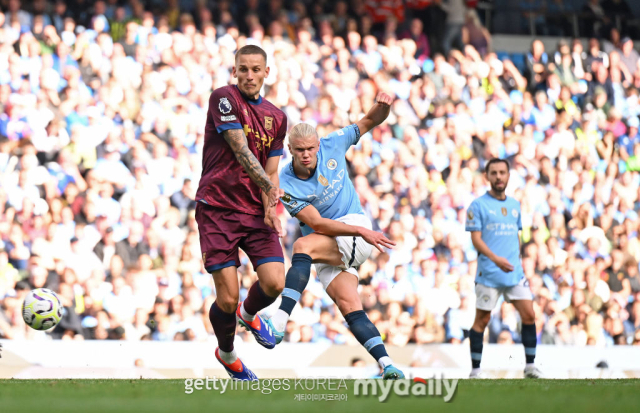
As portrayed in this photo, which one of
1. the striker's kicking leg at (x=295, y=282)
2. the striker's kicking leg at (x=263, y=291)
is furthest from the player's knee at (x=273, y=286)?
the striker's kicking leg at (x=295, y=282)

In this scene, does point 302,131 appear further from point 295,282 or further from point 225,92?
point 295,282

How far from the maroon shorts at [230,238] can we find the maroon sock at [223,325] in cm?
35

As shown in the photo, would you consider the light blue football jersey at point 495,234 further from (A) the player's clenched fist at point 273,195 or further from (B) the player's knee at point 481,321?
(A) the player's clenched fist at point 273,195

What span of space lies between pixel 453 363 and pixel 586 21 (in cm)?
891

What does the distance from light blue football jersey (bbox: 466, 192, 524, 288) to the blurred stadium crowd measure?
2514 mm

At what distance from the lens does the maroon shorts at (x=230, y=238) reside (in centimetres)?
593

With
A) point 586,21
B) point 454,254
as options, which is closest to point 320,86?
point 454,254

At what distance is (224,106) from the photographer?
5.78m

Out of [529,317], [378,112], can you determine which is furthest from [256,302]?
[529,317]

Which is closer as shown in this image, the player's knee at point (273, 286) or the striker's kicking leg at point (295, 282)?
the player's knee at point (273, 286)

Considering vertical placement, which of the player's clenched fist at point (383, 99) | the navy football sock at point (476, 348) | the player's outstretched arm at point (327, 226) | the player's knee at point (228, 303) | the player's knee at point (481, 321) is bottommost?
the navy football sock at point (476, 348)

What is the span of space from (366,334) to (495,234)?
3154 mm

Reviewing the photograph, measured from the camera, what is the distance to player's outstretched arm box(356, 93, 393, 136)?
6344mm

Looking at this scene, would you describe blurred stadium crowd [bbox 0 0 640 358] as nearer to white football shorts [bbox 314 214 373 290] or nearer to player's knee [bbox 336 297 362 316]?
white football shorts [bbox 314 214 373 290]
